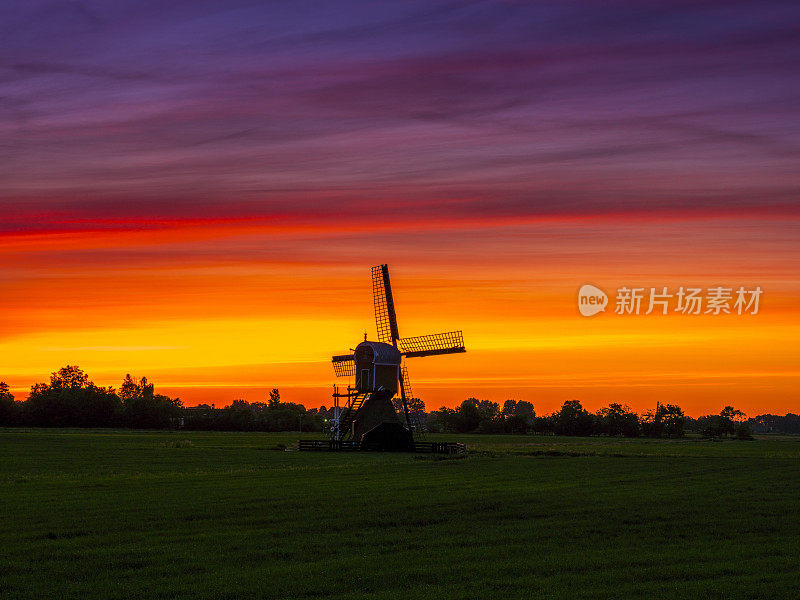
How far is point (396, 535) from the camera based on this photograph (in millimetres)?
28625

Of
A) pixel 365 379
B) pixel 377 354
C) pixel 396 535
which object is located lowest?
pixel 396 535

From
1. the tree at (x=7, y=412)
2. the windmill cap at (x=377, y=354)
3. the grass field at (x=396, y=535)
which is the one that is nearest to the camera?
the grass field at (x=396, y=535)

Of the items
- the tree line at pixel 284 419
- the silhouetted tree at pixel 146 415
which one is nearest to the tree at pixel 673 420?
the tree line at pixel 284 419

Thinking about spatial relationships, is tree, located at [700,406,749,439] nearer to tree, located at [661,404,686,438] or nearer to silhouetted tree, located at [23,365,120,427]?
tree, located at [661,404,686,438]

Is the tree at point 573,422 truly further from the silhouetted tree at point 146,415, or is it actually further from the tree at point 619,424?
the silhouetted tree at point 146,415

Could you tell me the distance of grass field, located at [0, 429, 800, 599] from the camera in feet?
70.5

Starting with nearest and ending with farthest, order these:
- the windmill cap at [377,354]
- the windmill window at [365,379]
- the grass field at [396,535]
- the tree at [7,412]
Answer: the grass field at [396,535] → the windmill window at [365,379] → the windmill cap at [377,354] → the tree at [7,412]

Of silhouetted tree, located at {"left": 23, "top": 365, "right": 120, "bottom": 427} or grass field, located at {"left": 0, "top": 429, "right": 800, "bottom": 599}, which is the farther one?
silhouetted tree, located at {"left": 23, "top": 365, "right": 120, "bottom": 427}

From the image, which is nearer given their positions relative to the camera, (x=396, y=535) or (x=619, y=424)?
(x=396, y=535)

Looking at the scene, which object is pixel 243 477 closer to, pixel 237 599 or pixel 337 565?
pixel 337 565

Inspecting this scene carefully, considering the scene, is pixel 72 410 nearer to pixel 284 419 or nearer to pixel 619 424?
pixel 284 419

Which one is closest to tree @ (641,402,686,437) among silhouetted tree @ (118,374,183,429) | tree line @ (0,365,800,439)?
tree line @ (0,365,800,439)

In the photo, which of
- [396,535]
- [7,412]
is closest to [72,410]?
[7,412]

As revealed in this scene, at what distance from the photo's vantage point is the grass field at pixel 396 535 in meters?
21.5
